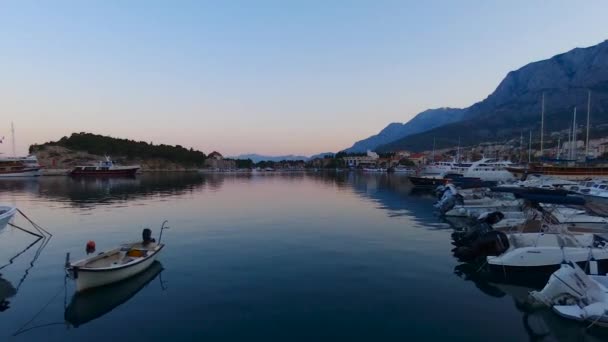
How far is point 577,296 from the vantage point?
13.2 metres

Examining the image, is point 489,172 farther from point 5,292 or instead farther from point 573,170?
point 5,292

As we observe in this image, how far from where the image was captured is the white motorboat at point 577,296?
40.3 feet

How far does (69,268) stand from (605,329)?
813 inches

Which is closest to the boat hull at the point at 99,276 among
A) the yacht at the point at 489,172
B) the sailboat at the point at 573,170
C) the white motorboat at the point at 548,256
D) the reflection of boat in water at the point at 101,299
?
the reflection of boat in water at the point at 101,299

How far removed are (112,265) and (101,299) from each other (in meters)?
1.93

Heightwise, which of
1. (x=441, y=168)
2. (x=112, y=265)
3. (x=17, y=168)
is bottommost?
(x=112, y=265)

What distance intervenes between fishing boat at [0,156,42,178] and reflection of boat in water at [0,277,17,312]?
128455mm

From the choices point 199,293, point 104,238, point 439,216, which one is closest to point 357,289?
point 199,293

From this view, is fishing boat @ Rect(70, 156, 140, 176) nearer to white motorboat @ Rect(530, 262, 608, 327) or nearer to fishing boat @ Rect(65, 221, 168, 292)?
fishing boat @ Rect(65, 221, 168, 292)

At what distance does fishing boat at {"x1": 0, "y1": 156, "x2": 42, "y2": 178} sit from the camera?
375ft

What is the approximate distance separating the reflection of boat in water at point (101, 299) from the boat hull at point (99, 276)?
0.75 ft

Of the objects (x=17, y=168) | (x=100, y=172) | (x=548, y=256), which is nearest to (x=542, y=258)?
(x=548, y=256)

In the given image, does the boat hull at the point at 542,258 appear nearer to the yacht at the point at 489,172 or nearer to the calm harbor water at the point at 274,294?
the calm harbor water at the point at 274,294

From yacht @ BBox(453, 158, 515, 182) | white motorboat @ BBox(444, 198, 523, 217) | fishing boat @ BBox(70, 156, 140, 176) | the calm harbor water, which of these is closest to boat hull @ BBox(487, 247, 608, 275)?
the calm harbor water
